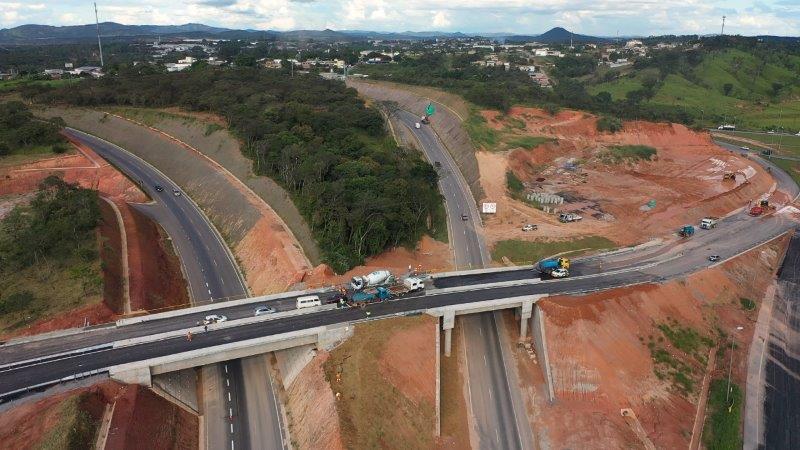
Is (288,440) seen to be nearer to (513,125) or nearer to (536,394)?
(536,394)

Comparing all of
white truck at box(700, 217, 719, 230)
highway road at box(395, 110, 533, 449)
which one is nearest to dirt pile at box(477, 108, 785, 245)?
white truck at box(700, 217, 719, 230)

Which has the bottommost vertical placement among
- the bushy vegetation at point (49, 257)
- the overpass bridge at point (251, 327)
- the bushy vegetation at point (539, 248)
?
the bushy vegetation at point (539, 248)

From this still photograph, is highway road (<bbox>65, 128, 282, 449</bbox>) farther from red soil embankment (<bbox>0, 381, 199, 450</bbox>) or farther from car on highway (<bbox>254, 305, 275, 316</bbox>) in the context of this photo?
car on highway (<bbox>254, 305, 275, 316</bbox>)

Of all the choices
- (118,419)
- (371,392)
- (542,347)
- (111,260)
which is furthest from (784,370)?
(111,260)

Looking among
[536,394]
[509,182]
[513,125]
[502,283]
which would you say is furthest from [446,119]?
[536,394]

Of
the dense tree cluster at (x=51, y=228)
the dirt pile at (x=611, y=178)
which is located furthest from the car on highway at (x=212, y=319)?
the dirt pile at (x=611, y=178)

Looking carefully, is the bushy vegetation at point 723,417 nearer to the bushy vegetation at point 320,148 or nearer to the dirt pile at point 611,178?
the dirt pile at point 611,178
